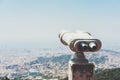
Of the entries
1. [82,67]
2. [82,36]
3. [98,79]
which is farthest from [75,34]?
[98,79]

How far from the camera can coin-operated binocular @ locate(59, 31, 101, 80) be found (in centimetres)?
476

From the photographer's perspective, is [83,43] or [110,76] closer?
[83,43]

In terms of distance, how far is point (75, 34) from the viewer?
5.12 m

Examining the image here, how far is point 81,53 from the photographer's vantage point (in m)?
4.98

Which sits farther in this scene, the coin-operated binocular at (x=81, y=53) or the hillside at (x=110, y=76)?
the hillside at (x=110, y=76)

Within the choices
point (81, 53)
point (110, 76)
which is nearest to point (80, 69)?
point (81, 53)

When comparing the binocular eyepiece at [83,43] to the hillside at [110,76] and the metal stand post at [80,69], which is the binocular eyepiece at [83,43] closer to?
the metal stand post at [80,69]

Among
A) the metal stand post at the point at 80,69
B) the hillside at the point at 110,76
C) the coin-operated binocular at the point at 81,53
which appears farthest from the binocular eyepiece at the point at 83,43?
the hillside at the point at 110,76

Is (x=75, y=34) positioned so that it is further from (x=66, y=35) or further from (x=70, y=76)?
(x=70, y=76)

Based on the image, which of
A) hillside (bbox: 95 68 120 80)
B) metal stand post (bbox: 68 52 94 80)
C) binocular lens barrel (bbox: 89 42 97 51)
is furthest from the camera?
hillside (bbox: 95 68 120 80)

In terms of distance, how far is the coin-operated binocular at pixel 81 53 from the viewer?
15.6ft

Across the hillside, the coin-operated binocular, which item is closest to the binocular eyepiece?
the coin-operated binocular

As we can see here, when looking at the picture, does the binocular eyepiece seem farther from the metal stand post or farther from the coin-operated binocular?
the metal stand post

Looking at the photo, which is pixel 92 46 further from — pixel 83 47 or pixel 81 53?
pixel 81 53
